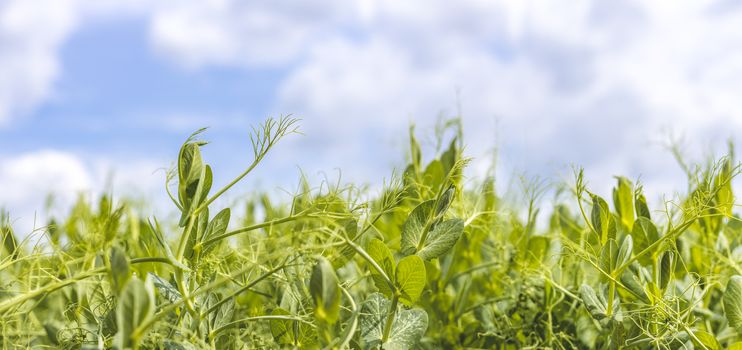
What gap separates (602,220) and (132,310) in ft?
1.68

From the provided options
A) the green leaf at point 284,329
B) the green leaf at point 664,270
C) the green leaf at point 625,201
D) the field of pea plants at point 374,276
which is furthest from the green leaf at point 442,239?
the green leaf at point 625,201

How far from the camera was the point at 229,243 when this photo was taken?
90 cm

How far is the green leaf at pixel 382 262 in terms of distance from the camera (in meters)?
0.69

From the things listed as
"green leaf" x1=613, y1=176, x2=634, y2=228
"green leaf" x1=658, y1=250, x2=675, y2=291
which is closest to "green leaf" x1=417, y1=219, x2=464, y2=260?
"green leaf" x1=658, y1=250, x2=675, y2=291

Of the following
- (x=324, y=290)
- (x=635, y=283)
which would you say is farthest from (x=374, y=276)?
(x=635, y=283)

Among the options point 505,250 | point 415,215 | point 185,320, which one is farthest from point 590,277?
point 185,320

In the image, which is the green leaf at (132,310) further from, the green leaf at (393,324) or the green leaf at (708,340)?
the green leaf at (708,340)

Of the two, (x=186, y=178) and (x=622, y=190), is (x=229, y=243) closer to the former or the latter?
(x=186, y=178)

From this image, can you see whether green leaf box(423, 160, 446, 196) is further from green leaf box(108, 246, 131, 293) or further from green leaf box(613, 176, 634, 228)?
green leaf box(108, 246, 131, 293)

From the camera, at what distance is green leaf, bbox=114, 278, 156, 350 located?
0.51 metres

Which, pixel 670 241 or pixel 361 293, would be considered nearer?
pixel 670 241

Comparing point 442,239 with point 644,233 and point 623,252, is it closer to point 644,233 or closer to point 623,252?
point 623,252

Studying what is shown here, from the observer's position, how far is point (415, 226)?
718 millimetres

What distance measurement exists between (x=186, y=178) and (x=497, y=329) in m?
0.54
